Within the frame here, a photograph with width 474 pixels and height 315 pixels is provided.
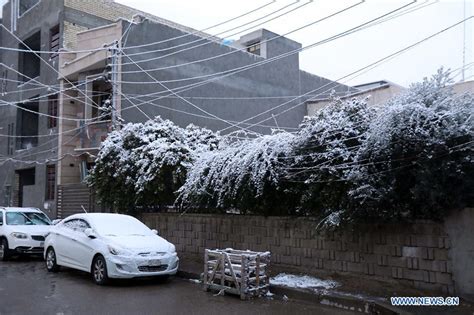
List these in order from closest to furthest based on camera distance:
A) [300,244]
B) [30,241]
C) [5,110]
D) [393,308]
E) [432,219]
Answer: [393,308] → [432,219] → [300,244] → [30,241] → [5,110]

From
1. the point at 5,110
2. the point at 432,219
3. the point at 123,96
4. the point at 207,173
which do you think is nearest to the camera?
the point at 432,219

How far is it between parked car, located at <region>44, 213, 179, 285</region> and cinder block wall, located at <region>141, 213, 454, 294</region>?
6.09 ft

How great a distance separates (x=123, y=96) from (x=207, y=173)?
8.77 m

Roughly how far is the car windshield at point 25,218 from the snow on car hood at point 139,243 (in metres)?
6.25

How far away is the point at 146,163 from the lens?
48.4 feet

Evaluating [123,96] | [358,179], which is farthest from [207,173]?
[123,96]

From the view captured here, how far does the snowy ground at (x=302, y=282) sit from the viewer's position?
31.2 ft

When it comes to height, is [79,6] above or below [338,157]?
above

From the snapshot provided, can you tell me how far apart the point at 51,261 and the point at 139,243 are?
3181 millimetres

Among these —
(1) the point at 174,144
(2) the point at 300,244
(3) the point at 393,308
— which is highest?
(1) the point at 174,144

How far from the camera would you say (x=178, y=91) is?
22172 millimetres

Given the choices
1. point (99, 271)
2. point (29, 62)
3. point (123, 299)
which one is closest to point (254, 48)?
point (29, 62)

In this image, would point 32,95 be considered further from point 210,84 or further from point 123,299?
point 123,299

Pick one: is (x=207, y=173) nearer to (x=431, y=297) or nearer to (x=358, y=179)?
(x=358, y=179)
